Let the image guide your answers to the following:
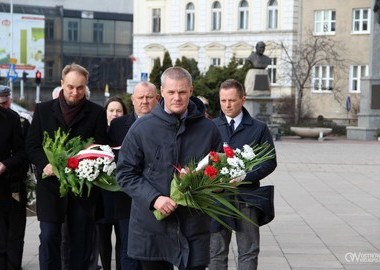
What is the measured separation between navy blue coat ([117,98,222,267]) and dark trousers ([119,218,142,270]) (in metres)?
2.09

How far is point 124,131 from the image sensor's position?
9062 millimetres

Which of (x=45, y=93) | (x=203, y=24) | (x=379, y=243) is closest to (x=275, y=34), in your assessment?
(x=203, y=24)

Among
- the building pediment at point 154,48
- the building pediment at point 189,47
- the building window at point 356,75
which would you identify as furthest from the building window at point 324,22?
the building pediment at point 154,48

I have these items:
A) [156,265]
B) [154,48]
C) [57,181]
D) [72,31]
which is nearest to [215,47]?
[154,48]

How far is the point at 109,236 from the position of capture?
974cm

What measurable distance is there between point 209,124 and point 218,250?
2173 mm

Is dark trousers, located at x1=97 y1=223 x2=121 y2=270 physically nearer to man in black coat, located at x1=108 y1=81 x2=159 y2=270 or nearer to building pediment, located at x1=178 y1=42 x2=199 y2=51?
man in black coat, located at x1=108 y1=81 x2=159 y2=270

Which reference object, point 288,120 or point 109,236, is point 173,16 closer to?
point 288,120

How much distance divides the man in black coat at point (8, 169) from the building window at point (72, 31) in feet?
310

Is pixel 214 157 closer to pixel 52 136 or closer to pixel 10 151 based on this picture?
pixel 52 136

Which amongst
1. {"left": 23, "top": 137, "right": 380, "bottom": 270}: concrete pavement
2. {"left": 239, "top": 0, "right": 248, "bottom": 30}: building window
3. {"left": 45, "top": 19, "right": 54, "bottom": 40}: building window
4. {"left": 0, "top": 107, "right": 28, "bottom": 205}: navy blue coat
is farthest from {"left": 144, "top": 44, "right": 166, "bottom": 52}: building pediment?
{"left": 0, "top": 107, "right": 28, "bottom": 205}: navy blue coat

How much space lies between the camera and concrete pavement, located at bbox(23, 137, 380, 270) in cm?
1059

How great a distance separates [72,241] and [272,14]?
6451 centimetres

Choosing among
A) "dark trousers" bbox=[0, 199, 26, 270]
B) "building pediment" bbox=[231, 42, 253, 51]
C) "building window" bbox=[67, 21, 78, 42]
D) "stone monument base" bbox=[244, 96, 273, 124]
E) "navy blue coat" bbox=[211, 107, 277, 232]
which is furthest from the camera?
"building window" bbox=[67, 21, 78, 42]
